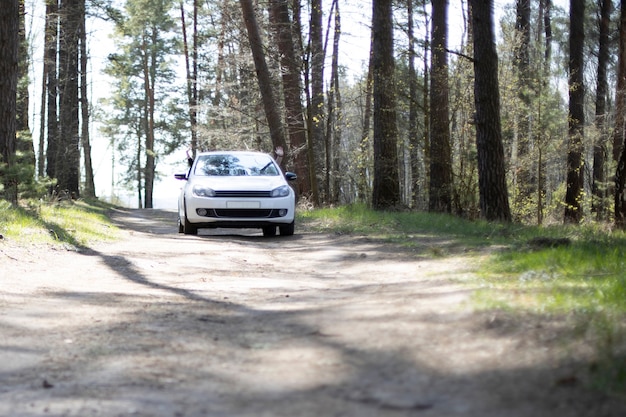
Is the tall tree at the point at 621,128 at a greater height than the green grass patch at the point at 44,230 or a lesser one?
greater

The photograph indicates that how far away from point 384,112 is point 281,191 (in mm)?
4138

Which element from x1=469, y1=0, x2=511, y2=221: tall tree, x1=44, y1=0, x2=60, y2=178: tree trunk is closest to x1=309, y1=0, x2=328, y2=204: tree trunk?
x1=469, y1=0, x2=511, y2=221: tall tree

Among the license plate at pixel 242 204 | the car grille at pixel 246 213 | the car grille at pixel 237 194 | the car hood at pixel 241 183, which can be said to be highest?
the car hood at pixel 241 183

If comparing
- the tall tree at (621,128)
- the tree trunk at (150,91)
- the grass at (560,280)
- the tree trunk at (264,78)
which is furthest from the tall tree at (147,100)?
the grass at (560,280)

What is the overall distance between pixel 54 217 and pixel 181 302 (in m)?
7.69

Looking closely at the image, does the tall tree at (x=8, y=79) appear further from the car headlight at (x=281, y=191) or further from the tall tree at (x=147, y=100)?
the tall tree at (x=147, y=100)

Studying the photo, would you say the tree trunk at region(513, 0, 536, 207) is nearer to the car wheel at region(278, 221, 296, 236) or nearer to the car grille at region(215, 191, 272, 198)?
the car wheel at region(278, 221, 296, 236)

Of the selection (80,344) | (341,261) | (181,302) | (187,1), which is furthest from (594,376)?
(187,1)

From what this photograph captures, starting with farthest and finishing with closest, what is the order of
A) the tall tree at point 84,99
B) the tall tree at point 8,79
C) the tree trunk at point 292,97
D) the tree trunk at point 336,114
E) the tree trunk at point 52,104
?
1. the tall tree at point 84,99
2. the tree trunk at point 52,104
3. the tree trunk at point 292,97
4. the tree trunk at point 336,114
5. the tall tree at point 8,79

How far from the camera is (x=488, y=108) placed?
13.0 m

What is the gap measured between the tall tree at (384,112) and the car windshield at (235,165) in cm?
293

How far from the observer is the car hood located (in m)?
12.6

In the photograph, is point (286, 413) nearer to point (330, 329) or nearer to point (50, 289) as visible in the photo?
point (330, 329)

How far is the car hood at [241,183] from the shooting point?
12578mm
